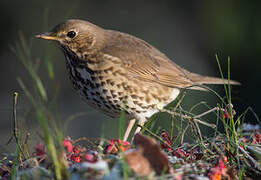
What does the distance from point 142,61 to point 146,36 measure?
3.46 m

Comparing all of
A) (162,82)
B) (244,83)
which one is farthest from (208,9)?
(162,82)

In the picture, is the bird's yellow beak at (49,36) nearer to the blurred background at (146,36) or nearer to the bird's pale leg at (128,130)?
the bird's pale leg at (128,130)

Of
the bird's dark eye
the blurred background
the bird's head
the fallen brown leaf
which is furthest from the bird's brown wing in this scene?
the blurred background

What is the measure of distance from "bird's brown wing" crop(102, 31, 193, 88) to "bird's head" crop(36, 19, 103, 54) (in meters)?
0.11

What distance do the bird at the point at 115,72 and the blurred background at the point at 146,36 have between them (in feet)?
6.16

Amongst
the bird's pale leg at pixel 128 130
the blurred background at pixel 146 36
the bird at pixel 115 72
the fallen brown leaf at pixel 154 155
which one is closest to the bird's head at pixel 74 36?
the bird at pixel 115 72

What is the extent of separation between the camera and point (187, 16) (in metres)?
6.47

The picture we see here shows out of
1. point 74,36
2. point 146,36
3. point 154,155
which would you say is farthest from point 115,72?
point 146,36

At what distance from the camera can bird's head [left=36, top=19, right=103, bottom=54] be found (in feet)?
9.40

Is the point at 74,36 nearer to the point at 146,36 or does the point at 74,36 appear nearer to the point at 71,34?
the point at 71,34

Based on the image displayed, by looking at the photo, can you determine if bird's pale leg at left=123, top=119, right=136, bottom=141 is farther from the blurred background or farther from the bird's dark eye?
the blurred background

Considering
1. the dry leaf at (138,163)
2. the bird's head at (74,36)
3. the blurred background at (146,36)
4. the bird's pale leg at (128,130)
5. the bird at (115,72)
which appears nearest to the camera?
the dry leaf at (138,163)

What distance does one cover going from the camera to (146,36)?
21.6 ft

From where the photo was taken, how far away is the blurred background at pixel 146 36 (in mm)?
5180
